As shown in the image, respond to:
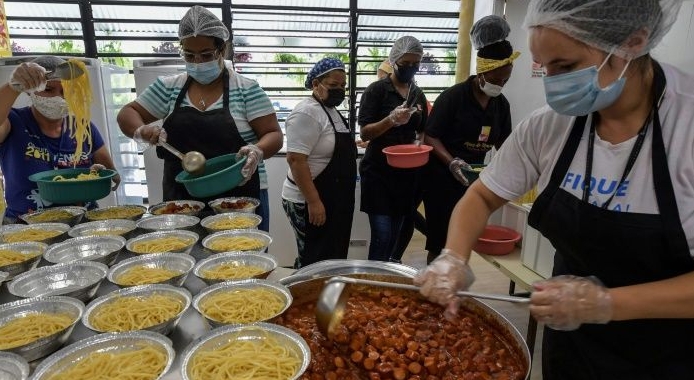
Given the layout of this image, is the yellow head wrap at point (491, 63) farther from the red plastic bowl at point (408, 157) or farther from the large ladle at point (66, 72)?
the large ladle at point (66, 72)

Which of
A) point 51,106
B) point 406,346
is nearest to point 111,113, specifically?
point 51,106

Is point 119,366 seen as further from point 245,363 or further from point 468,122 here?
point 468,122

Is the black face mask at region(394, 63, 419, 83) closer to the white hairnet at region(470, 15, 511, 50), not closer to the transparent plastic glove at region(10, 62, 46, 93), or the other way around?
the white hairnet at region(470, 15, 511, 50)

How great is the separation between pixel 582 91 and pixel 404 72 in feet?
8.05

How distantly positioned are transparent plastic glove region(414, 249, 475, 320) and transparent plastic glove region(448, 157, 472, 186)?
1957 mm

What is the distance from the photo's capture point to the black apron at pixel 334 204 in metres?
3.17

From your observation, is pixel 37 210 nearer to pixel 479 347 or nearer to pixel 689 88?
pixel 479 347

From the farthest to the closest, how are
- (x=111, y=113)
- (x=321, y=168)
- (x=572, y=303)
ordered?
(x=111, y=113) < (x=321, y=168) < (x=572, y=303)

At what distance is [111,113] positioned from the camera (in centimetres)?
470

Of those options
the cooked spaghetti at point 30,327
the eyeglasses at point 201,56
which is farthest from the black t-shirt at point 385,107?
the cooked spaghetti at point 30,327

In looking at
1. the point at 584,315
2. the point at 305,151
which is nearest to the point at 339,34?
the point at 305,151

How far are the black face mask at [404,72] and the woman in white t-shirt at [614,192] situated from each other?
7.25 ft

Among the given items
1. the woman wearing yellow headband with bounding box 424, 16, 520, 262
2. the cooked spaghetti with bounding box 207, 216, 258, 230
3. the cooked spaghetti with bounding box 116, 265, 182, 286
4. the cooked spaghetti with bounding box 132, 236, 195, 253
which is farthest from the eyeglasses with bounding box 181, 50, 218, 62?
the woman wearing yellow headband with bounding box 424, 16, 520, 262

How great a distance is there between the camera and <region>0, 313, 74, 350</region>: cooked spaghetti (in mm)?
1352
